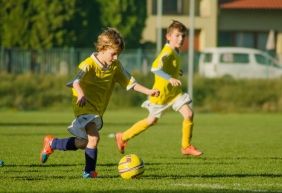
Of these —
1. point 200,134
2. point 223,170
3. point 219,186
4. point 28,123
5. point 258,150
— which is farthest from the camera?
point 28,123

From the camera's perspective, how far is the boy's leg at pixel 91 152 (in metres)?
11.3

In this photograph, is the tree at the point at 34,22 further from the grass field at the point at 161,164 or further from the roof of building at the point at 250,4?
the grass field at the point at 161,164

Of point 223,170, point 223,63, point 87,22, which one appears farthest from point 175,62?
point 87,22

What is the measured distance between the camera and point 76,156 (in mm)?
14766

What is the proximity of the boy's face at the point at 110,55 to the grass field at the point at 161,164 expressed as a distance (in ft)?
4.20

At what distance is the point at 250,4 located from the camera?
2263 inches

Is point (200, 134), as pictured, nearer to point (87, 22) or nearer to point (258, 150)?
point (258, 150)

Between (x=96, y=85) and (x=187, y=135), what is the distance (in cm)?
346

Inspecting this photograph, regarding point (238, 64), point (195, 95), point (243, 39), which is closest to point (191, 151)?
point (195, 95)

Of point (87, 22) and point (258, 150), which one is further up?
point (258, 150)

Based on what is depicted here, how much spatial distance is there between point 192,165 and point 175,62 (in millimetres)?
2943

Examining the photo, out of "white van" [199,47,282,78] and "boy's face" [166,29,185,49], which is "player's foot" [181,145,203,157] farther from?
Result: "white van" [199,47,282,78]

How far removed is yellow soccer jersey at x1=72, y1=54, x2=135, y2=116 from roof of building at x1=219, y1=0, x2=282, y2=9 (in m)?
45.6

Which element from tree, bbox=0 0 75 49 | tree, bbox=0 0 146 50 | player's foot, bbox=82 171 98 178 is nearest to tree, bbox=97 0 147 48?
Result: tree, bbox=0 0 146 50
